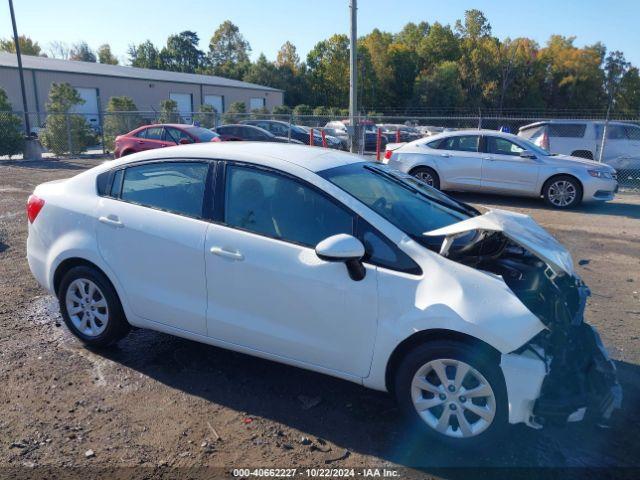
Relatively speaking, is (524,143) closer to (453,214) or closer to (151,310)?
(453,214)

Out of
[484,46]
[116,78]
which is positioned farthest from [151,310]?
[484,46]

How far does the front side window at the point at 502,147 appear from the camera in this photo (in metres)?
11.2

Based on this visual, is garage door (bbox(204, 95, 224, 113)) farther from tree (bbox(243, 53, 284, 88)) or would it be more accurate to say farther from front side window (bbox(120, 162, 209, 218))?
front side window (bbox(120, 162, 209, 218))

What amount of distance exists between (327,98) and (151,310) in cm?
6832

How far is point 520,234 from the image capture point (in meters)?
3.38

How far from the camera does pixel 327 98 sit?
69750 millimetres

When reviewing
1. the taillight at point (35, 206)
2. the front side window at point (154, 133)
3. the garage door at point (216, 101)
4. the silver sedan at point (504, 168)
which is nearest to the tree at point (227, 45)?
the garage door at point (216, 101)

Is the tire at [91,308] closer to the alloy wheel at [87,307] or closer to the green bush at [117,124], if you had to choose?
the alloy wheel at [87,307]

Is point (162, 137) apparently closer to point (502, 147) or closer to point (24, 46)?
point (502, 147)

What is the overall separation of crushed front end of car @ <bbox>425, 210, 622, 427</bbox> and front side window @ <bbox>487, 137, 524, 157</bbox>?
8.17 metres

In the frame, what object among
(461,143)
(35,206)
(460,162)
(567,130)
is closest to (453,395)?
(35,206)

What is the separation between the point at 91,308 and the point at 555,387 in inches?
131

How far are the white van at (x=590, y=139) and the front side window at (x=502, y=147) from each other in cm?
449

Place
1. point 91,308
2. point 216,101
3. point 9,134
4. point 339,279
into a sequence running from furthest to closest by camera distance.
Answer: point 216,101 < point 9,134 < point 91,308 < point 339,279
